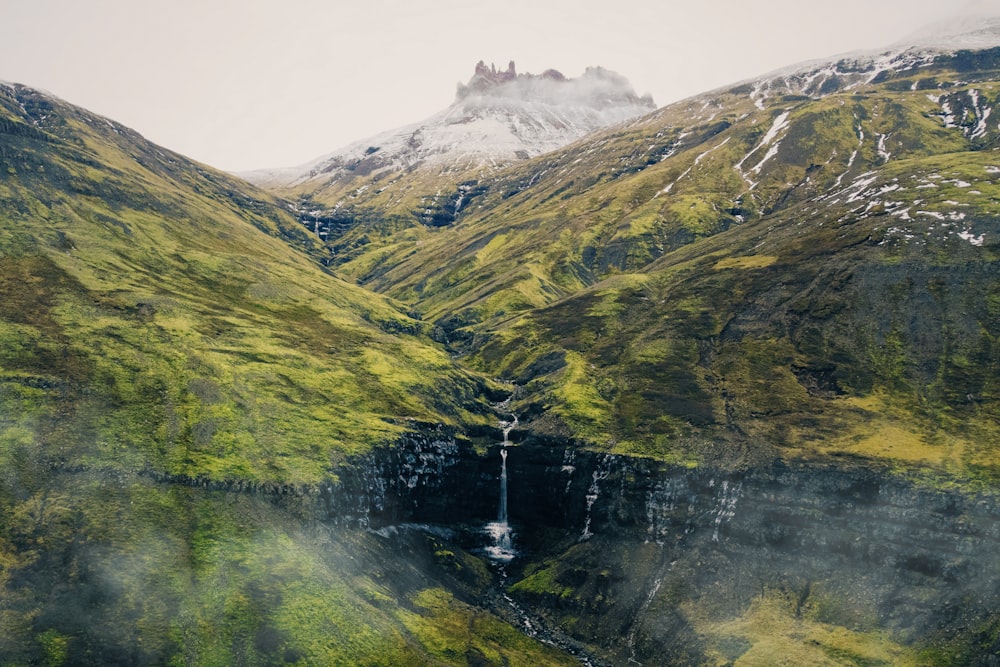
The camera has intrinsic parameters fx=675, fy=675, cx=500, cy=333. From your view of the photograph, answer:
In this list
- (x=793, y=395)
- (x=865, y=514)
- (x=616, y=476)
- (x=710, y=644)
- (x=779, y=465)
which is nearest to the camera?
(x=710, y=644)

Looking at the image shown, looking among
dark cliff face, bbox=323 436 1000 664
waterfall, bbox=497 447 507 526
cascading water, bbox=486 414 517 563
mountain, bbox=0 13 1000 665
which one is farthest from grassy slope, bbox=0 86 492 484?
cascading water, bbox=486 414 517 563

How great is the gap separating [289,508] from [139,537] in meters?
27.4

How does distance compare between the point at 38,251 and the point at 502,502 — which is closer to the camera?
the point at 502,502

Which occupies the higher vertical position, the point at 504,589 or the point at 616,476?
the point at 616,476

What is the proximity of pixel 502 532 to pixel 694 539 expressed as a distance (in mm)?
48344

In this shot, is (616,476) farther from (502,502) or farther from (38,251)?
(38,251)

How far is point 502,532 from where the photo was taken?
554 feet

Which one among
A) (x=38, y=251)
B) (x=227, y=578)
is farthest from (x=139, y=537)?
(x=38, y=251)

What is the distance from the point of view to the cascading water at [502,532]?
534 feet

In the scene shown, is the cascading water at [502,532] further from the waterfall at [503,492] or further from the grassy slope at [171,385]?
the grassy slope at [171,385]

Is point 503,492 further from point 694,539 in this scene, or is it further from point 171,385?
point 171,385

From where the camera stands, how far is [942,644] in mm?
111125

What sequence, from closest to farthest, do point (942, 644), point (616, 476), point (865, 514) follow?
1. point (942, 644)
2. point (865, 514)
3. point (616, 476)

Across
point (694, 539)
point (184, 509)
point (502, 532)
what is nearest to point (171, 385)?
point (184, 509)
